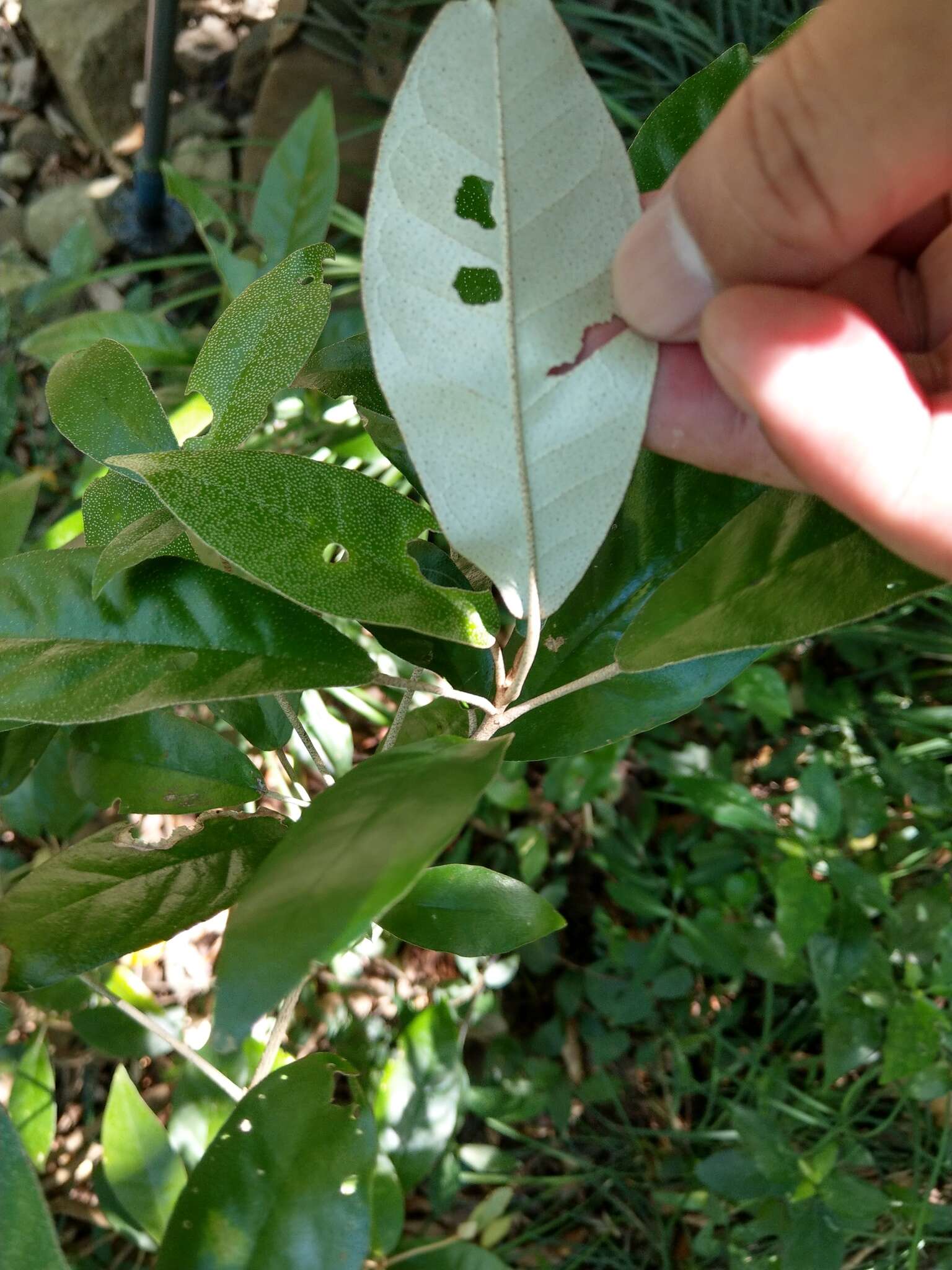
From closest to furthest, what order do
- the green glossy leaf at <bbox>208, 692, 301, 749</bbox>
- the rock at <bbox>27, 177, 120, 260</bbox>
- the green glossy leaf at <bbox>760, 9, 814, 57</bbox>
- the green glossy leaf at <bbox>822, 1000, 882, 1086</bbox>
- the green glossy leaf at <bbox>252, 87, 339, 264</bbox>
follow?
the green glossy leaf at <bbox>760, 9, 814, 57</bbox> → the green glossy leaf at <bbox>208, 692, 301, 749</bbox> → the green glossy leaf at <bbox>822, 1000, 882, 1086</bbox> → the green glossy leaf at <bbox>252, 87, 339, 264</bbox> → the rock at <bbox>27, 177, 120, 260</bbox>

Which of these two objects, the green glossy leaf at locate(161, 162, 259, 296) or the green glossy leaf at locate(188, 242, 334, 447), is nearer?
the green glossy leaf at locate(188, 242, 334, 447)

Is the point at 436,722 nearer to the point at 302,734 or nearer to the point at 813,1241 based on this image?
the point at 302,734

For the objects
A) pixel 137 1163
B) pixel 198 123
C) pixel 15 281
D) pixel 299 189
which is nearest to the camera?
pixel 137 1163

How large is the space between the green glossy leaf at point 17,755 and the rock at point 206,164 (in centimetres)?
181

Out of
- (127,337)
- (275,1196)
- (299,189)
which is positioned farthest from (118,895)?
(299,189)

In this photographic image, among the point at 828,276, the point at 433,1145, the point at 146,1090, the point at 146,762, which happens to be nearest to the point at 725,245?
the point at 828,276

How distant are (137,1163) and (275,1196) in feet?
1.35

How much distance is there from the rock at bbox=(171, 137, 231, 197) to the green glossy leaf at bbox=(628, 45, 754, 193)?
75.0 inches

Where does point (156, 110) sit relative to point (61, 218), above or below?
above

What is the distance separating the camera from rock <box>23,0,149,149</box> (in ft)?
7.60

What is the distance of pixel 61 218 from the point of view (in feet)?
7.39

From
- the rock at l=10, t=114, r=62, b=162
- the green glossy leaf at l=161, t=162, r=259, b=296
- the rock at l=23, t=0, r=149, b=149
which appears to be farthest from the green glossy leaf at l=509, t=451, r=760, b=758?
the rock at l=10, t=114, r=62, b=162

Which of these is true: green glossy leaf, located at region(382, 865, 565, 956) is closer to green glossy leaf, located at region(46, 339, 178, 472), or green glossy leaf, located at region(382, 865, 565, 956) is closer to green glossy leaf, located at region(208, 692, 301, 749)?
green glossy leaf, located at region(208, 692, 301, 749)

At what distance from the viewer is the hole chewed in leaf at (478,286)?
488 millimetres
